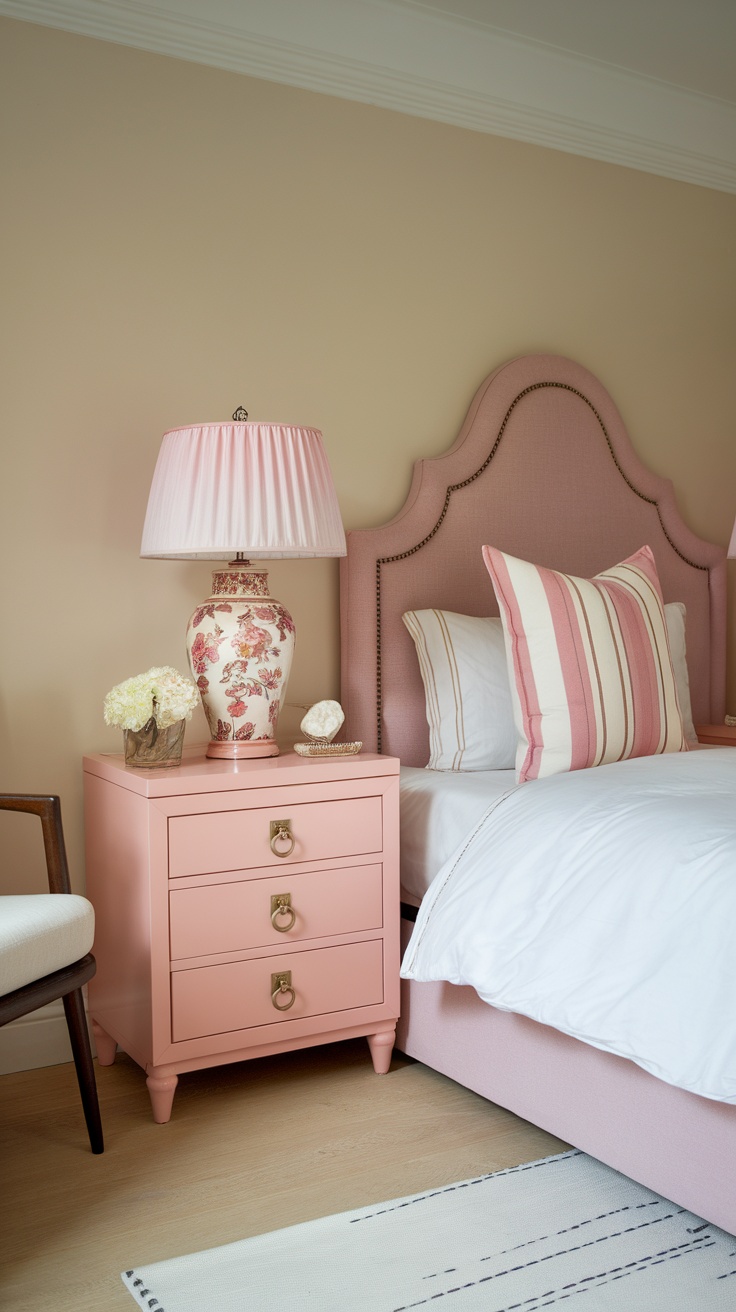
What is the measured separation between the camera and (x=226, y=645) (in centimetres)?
228

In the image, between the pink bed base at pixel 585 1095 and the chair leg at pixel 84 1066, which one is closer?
the pink bed base at pixel 585 1095

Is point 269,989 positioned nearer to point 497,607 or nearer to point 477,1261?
point 477,1261

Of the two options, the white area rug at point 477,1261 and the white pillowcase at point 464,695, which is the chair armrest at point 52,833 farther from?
the white pillowcase at point 464,695

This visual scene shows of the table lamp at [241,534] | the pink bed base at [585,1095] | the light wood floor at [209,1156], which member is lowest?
the light wood floor at [209,1156]

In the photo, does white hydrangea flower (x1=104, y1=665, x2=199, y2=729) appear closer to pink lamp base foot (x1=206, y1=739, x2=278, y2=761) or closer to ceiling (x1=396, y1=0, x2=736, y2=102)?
pink lamp base foot (x1=206, y1=739, x2=278, y2=761)

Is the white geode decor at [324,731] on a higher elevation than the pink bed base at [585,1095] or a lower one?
higher

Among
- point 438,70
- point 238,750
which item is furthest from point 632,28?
Answer: point 238,750

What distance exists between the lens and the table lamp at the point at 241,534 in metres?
2.18

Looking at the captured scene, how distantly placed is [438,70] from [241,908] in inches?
88.1

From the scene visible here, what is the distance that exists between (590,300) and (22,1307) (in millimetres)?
2878

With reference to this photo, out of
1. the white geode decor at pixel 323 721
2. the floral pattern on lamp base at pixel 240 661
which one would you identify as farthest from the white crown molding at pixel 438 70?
the white geode decor at pixel 323 721

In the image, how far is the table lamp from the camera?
7.16ft

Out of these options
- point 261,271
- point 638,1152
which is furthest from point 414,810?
point 261,271

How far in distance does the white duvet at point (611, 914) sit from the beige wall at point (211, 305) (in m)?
0.88
